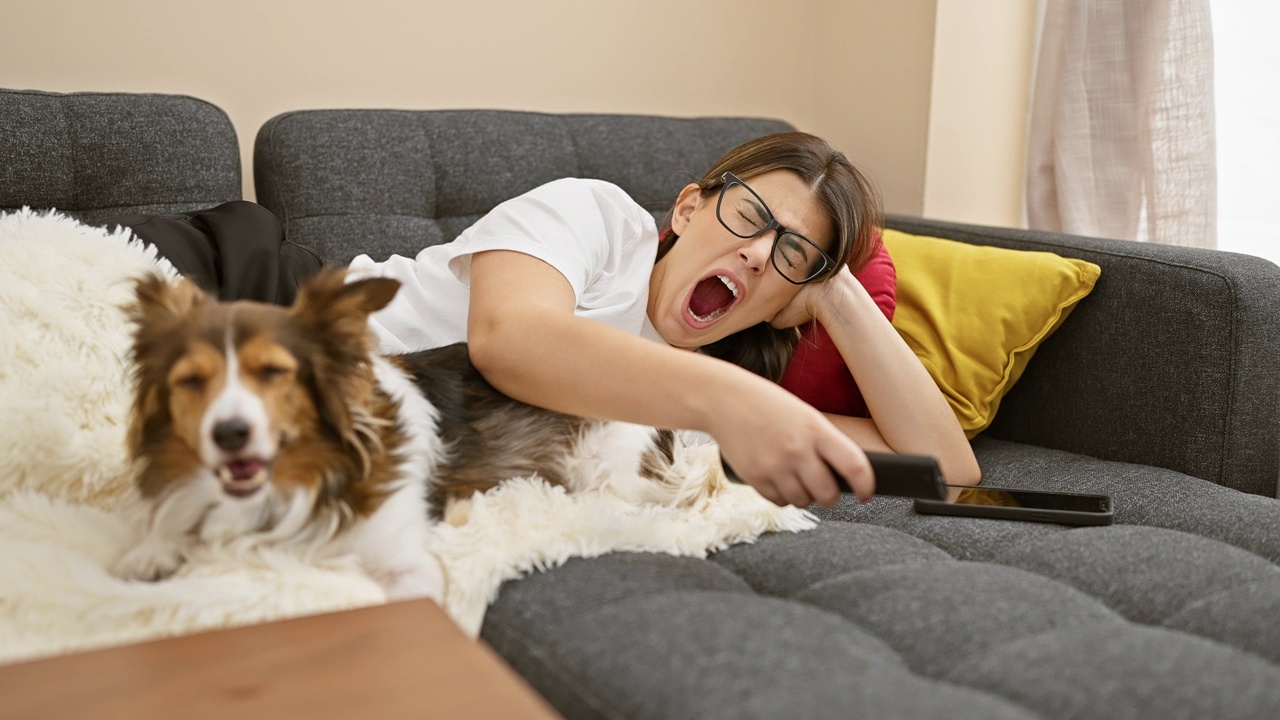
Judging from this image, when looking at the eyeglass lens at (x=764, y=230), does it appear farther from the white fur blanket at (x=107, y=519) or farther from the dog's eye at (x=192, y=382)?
the dog's eye at (x=192, y=382)

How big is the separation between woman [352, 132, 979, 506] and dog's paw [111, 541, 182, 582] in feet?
1.63

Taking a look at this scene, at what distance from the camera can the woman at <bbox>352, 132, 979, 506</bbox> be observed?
1.57m

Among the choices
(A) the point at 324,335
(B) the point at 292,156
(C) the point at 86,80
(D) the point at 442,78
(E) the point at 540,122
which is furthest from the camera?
(D) the point at 442,78

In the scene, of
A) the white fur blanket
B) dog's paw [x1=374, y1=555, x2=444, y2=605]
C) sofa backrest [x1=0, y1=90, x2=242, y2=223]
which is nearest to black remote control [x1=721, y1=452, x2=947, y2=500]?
the white fur blanket

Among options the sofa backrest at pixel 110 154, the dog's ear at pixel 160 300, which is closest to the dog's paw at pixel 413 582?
the dog's ear at pixel 160 300

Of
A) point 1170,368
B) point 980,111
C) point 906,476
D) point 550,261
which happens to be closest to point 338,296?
point 550,261

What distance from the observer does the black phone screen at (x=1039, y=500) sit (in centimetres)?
175

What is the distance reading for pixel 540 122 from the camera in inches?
105

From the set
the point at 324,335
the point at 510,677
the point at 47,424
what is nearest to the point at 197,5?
the point at 47,424

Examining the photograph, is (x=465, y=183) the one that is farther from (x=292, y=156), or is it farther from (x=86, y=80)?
(x=86, y=80)

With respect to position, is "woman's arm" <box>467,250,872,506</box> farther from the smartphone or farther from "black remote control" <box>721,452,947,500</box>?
the smartphone

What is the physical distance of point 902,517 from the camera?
1.80 meters

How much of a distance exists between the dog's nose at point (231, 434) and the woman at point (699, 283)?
46 centimetres

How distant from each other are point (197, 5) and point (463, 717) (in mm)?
2286
